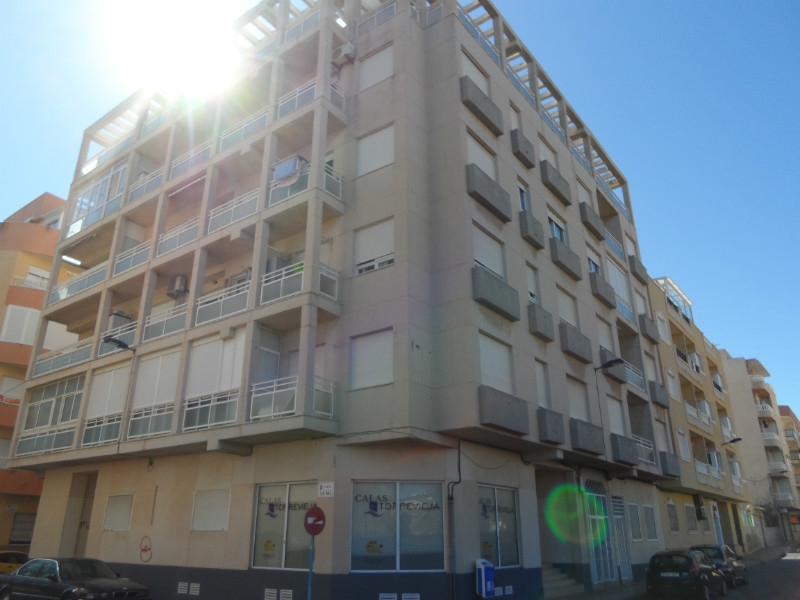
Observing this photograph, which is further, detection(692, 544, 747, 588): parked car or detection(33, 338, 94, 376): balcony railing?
detection(33, 338, 94, 376): balcony railing

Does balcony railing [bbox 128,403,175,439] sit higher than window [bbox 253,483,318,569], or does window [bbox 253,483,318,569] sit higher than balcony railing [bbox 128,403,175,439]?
balcony railing [bbox 128,403,175,439]

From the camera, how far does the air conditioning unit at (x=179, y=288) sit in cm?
2005

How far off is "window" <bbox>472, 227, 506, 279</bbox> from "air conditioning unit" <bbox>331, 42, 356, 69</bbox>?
770 centimetres

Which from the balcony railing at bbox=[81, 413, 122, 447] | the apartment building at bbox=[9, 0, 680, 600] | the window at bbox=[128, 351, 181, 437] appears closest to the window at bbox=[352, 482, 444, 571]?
the apartment building at bbox=[9, 0, 680, 600]

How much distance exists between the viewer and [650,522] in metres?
25.5

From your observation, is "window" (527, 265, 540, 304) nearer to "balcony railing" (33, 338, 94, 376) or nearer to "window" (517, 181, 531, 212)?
"window" (517, 181, 531, 212)

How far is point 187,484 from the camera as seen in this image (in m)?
17.4

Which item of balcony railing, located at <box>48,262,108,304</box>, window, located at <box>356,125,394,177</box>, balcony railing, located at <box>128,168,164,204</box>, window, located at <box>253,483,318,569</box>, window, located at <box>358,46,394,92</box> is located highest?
window, located at <box>358,46,394,92</box>

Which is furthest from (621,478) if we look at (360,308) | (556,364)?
(360,308)

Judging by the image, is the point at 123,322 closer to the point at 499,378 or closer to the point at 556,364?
the point at 499,378

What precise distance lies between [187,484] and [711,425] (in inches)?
1282

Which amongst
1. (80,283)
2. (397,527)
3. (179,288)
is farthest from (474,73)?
(80,283)

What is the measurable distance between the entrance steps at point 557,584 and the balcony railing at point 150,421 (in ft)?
41.1

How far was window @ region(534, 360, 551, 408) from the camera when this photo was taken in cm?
1802
